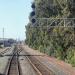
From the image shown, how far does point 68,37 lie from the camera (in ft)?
153

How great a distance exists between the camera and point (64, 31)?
158ft

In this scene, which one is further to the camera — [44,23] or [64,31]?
[44,23]

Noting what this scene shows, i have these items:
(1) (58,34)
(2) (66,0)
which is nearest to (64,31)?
(1) (58,34)

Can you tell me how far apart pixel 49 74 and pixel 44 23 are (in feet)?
139

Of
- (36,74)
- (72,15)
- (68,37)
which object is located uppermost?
(72,15)

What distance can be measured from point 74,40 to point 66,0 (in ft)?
19.0

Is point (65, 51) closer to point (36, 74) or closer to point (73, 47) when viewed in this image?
point (73, 47)

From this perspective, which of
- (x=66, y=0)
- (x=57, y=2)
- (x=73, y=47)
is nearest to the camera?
(x=73, y=47)

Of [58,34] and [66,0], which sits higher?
[66,0]

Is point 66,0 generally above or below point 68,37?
above

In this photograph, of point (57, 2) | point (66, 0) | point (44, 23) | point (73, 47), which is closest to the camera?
point (73, 47)

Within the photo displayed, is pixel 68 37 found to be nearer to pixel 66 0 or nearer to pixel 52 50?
pixel 66 0

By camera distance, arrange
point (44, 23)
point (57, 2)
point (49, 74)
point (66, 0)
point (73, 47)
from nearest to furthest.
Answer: point (49, 74)
point (73, 47)
point (66, 0)
point (57, 2)
point (44, 23)

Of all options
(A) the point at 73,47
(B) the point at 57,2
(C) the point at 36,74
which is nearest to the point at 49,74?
(C) the point at 36,74
